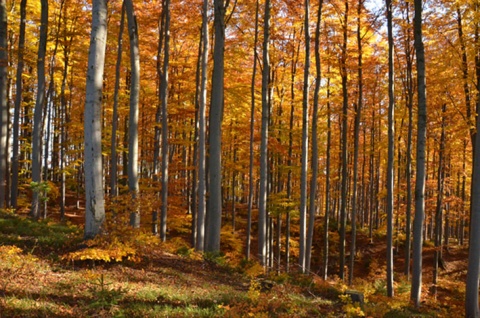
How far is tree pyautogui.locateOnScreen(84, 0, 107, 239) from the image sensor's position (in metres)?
7.78

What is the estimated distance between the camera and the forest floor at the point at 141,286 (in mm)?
5414

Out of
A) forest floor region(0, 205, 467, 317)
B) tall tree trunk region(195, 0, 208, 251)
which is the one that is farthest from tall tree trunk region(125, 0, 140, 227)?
forest floor region(0, 205, 467, 317)

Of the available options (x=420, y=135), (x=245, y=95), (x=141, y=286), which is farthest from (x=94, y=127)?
(x=245, y=95)

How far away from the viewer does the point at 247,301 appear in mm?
6879

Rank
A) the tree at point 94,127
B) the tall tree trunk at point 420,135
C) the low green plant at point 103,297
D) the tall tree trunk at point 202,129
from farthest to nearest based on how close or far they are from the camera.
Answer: the tall tree trunk at point 202,129, the tall tree trunk at point 420,135, the tree at point 94,127, the low green plant at point 103,297

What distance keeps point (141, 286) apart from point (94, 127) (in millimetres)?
3255

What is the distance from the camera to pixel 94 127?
7.79m

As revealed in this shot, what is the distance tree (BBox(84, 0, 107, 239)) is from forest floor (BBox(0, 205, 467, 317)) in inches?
26.3

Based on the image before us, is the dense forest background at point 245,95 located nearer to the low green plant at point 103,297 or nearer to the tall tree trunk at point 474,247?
the tall tree trunk at point 474,247

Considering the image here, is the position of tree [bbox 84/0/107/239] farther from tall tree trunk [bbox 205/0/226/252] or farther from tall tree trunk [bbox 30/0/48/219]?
tall tree trunk [bbox 30/0/48/219]

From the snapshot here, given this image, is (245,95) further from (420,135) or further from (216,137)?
(420,135)

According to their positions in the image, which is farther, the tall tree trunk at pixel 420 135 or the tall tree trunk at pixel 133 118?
the tall tree trunk at pixel 133 118

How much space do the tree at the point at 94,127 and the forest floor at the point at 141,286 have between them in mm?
669

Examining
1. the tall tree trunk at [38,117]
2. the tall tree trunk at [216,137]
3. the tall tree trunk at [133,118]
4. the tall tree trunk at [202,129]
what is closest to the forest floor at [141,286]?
the tall tree trunk at [216,137]
